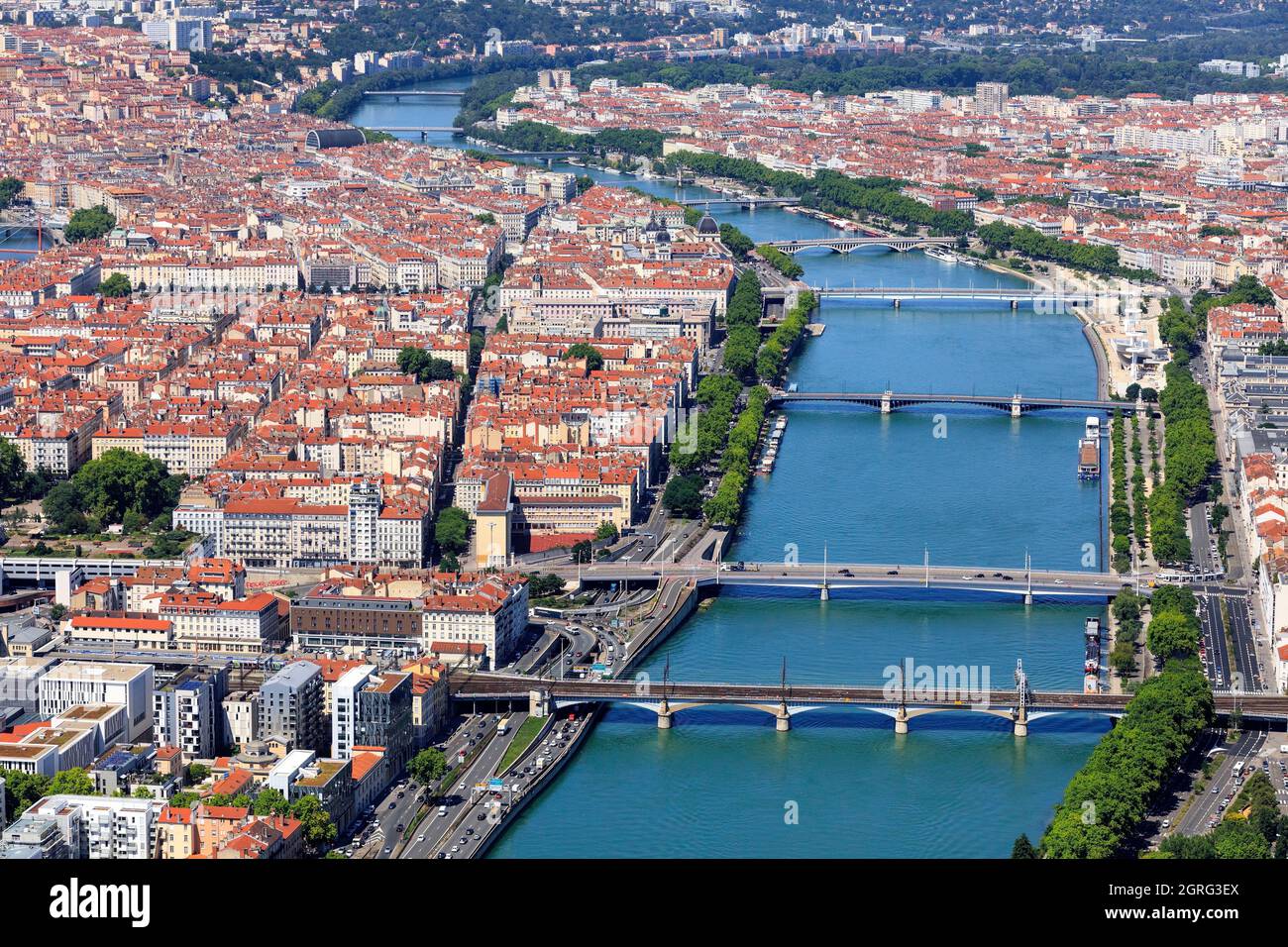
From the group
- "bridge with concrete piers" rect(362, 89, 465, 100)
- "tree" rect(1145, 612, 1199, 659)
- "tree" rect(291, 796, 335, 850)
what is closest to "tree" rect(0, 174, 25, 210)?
"bridge with concrete piers" rect(362, 89, 465, 100)

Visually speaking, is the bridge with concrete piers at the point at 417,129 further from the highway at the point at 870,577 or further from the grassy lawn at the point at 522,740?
the grassy lawn at the point at 522,740

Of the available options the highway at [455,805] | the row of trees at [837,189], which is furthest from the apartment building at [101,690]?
the row of trees at [837,189]

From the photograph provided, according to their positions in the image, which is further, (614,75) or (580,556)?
(614,75)

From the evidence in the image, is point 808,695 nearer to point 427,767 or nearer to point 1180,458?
point 427,767

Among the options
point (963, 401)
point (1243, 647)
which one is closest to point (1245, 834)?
point (1243, 647)
